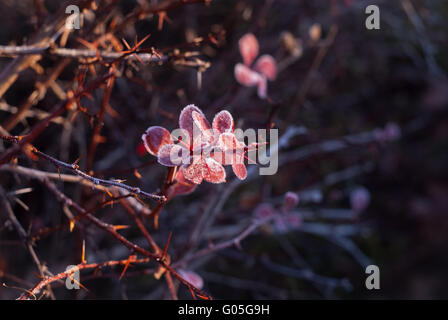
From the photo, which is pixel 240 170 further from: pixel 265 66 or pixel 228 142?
pixel 265 66

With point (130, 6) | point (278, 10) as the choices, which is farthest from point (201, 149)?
point (278, 10)

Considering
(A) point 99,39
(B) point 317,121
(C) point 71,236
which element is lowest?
(C) point 71,236

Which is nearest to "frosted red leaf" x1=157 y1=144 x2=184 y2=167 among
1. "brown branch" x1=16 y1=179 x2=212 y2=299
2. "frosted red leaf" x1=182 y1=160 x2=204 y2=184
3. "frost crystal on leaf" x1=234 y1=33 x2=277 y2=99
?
"frosted red leaf" x1=182 y1=160 x2=204 y2=184

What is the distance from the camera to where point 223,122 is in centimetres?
88

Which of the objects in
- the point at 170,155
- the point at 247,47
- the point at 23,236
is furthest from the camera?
the point at 247,47

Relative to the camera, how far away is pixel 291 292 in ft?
7.67

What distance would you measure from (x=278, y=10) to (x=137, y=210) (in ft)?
7.08

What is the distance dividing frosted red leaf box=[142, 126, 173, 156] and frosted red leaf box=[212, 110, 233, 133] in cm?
13

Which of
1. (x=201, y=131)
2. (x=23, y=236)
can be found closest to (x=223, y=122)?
(x=201, y=131)

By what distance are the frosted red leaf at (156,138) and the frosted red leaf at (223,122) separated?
130 mm

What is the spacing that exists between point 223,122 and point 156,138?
0.59 feet

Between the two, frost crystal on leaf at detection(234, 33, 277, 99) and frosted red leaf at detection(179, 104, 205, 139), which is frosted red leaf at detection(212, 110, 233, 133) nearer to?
frosted red leaf at detection(179, 104, 205, 139)

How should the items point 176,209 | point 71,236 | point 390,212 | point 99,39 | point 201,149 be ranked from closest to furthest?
1. point 201,149
2. point 99,39
3. point 71,236
4. point 176,209
5. point 390,212
